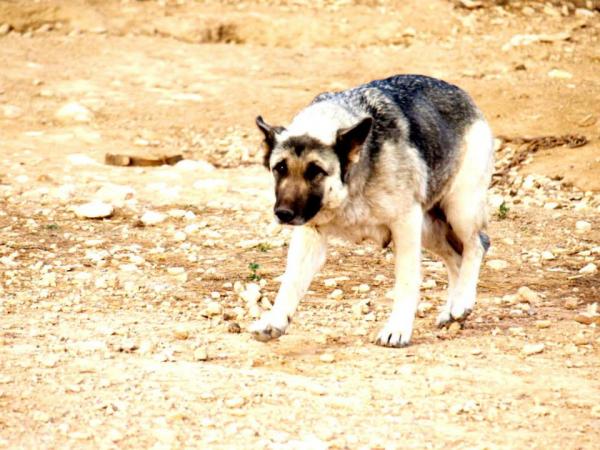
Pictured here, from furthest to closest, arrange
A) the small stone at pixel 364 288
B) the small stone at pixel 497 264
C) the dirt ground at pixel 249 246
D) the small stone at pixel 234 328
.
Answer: the small stone at pixel 497 264 → the small stone at pixel 364 288 → the small stone at pixel 234 328 → the dirt ground at pixel 249 246

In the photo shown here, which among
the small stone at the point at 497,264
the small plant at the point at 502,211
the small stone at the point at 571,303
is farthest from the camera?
the small plant at the point at 502,211

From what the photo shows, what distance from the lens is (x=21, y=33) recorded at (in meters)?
15.9

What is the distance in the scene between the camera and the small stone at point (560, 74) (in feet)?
46.3

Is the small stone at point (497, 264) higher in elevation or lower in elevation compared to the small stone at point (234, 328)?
lower

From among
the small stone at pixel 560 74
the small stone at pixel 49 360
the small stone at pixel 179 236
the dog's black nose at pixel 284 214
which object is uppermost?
the dog's black nose at pixel 284 214

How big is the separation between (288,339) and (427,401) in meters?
1.35

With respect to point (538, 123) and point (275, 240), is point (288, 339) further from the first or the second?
point (538, 123)

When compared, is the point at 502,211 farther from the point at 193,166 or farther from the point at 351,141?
the point at 351,141

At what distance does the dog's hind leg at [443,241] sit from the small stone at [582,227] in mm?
2212

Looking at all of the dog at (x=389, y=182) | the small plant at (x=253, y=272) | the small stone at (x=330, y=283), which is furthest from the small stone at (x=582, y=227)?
the small plant at (x=253, y=272)

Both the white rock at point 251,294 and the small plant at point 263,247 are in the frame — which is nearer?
the white rock at point 251,294

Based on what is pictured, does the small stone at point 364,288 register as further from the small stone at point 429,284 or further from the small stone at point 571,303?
the small stone at point 571,303

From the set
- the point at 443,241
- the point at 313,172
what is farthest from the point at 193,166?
the point at 313,172

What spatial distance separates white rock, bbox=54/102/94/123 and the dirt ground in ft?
0.11
